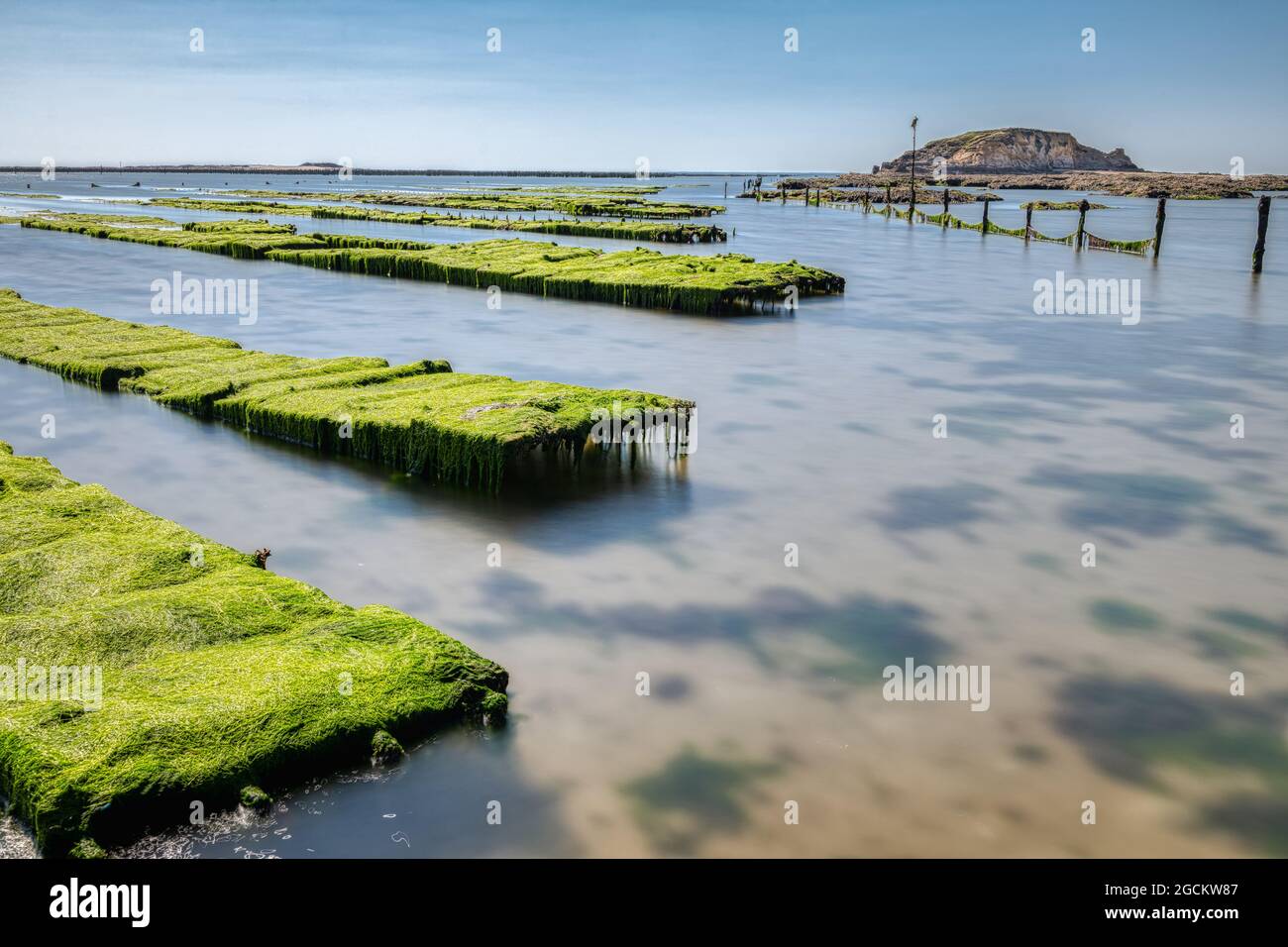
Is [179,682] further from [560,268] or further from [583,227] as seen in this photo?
[583,227]

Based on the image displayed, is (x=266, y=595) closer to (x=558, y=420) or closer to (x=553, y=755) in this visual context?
(x=553, y=755)

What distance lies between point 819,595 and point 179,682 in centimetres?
788

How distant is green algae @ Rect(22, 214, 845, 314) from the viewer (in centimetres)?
4159

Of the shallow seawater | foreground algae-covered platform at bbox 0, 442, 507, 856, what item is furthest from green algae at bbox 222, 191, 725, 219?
foreground algae-covered platform at bbox 0, 442, 507, 856

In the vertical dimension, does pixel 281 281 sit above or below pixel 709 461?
above

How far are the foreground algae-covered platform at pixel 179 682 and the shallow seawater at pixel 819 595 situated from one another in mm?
384

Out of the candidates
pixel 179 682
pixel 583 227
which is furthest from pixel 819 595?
pixel 583 227

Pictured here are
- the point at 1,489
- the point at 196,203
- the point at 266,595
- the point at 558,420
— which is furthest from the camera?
the point at 196,203

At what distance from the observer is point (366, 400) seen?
2041 cm

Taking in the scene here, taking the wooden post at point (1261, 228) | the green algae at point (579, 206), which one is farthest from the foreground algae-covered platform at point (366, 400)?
the green algae at point (579, 206)

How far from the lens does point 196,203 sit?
11906cm

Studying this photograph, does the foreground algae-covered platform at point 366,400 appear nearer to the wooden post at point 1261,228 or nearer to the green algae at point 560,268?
the green algae at point 560,268

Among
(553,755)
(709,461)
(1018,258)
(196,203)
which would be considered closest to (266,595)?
(553,755)

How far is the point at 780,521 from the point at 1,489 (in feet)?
39.2
